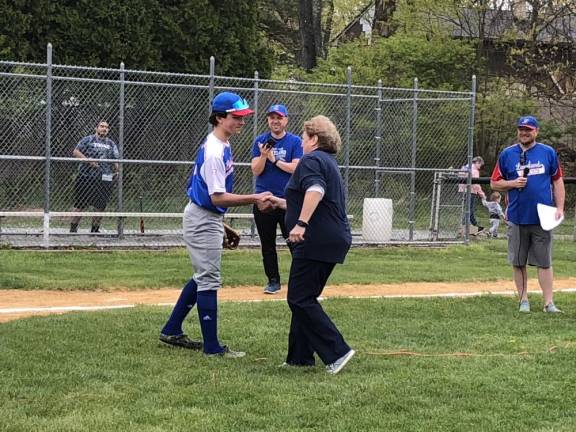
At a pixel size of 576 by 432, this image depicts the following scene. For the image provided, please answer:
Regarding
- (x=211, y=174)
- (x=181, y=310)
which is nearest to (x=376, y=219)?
(x=181, y=310)

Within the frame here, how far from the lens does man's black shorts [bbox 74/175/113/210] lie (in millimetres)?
13531

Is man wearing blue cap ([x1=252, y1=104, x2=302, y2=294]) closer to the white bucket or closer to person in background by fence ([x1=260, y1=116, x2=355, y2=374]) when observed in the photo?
person in background by fence ([x1=260, y1=116, x2=355, y2=374])

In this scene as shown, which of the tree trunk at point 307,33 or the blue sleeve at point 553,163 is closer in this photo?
the blue sleeve at point 553,163

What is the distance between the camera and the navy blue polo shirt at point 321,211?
597cm

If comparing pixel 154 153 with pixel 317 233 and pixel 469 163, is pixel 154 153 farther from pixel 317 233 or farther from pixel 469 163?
pixel 317 233

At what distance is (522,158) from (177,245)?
6.41 meters

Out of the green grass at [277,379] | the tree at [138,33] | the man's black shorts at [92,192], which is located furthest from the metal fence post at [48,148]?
the tree at [138,33]

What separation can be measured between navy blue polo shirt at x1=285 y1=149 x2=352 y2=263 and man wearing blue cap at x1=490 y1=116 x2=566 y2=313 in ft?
10.9

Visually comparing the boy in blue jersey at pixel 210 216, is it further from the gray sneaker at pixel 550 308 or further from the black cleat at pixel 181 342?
the gray sneaker at pixel 550 308

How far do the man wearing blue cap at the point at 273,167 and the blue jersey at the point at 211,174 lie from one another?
236 cm

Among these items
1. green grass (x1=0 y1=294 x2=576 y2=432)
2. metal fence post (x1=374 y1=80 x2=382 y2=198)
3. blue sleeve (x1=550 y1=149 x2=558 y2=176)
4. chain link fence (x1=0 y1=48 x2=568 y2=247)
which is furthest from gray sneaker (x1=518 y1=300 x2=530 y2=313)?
metal fence post (x1=374 y1=80 x2=382 y2=198)

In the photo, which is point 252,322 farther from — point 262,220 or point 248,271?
point 248,271

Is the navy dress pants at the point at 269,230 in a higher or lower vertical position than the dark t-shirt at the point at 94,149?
lower

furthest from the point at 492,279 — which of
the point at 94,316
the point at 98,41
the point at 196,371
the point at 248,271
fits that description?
the point at 98,41
